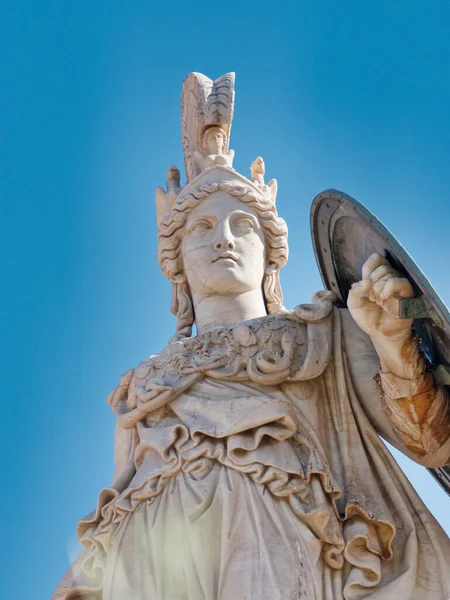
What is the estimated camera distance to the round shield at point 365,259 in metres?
8.13

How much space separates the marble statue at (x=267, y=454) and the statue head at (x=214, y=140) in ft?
3.67

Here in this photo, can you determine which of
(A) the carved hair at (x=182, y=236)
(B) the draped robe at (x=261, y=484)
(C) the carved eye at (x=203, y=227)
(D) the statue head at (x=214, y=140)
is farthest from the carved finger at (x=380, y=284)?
(D) the statue head at (x=214, y=140)

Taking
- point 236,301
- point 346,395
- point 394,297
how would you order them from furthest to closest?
point 236,301 → point 346,395 → point 394,297

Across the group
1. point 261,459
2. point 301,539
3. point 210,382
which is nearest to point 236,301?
point 210,382

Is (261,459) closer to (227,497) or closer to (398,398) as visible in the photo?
(227,497)

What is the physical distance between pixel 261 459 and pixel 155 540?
0.94 m

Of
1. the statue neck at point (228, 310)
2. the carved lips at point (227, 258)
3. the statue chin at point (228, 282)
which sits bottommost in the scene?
the statue neck at point (228, 310)

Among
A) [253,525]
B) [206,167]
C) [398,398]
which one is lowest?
[253,525]

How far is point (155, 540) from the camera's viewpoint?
343 inches

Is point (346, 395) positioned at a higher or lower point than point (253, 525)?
higher

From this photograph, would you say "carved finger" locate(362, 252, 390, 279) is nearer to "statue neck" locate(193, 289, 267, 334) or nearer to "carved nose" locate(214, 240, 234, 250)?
"statue neck" locate(193, 289, 267, 334)

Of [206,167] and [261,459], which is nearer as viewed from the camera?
[261,459]

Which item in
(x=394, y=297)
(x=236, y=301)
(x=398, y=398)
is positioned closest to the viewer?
(x=394, y=297)

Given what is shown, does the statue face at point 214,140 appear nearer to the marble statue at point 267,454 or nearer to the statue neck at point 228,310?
the marble statue at point 267,454
